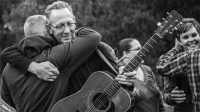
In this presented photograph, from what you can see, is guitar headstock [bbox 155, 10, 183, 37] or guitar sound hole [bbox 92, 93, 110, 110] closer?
guitar sound hole [bbox 92, 93, 110, 110]

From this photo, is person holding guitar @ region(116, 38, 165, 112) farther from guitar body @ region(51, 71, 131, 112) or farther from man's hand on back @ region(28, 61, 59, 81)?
man's hand on back @ region(28, 61, 59, 81)

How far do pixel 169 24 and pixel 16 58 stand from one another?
4.69 ft

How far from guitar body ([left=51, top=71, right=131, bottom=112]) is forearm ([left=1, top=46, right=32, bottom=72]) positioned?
0.44 metres

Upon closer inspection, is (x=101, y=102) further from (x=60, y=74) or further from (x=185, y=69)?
(x=185, y=69)

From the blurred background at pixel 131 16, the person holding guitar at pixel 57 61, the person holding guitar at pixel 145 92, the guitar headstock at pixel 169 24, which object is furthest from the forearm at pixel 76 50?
the blurred background at pixel 131 16

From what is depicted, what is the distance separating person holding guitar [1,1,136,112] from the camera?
3527mm

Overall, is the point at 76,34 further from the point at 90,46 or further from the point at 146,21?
the point at 146,21

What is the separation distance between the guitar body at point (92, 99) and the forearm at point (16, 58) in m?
0.44

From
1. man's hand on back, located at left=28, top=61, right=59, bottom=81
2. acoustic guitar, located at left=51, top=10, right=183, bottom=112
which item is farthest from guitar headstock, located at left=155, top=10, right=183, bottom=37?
man's hand on back, located at left=28, top=61, right=59, bottom=81

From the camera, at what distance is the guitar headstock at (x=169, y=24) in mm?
3811

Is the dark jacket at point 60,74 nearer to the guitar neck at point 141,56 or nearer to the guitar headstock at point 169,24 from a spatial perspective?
the guitar neck at point 141,56

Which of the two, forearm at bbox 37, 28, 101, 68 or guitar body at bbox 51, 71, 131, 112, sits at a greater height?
forearm at bbox 37, 28, 101, 68

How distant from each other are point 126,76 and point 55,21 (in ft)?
2.68

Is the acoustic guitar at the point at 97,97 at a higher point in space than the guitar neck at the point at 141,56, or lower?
lower
